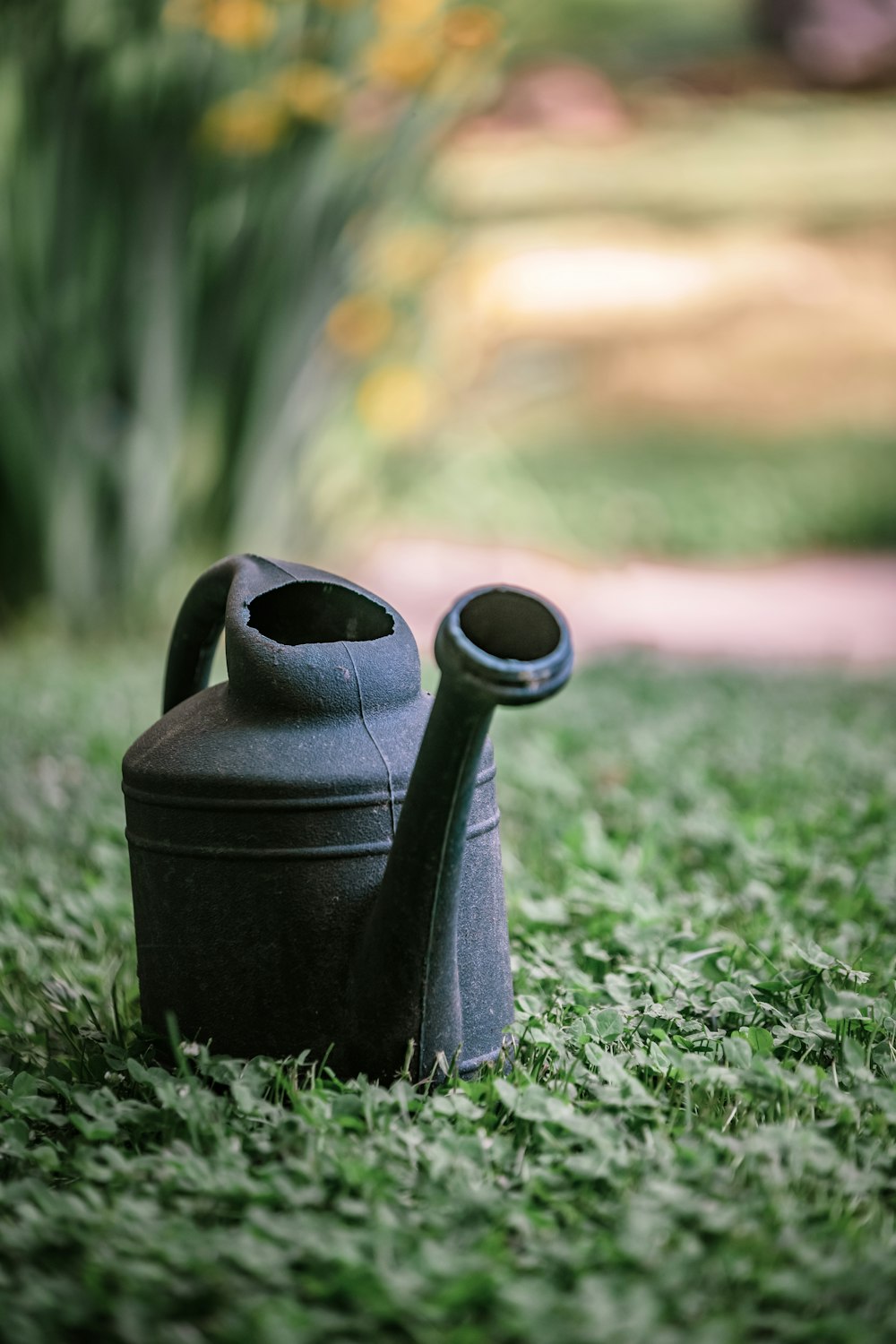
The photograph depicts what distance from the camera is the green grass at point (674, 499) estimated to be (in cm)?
905

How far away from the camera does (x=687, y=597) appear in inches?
311

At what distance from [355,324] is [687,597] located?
3.48 m

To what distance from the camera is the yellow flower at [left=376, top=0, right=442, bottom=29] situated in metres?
4.25

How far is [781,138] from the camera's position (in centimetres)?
1095

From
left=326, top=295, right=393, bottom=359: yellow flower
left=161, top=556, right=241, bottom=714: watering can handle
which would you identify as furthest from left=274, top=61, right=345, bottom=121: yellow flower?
left=161, top=556, right=241, bottom=714: watering can handle

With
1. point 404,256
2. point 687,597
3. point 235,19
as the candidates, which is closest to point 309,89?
point 235,19

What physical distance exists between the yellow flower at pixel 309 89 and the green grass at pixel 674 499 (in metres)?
3.92

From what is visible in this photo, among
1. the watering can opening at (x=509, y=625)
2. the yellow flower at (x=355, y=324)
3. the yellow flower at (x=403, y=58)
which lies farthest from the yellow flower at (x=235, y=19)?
the watering can opening at (x=509, y=625)

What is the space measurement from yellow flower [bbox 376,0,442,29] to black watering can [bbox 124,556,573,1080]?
130 inches

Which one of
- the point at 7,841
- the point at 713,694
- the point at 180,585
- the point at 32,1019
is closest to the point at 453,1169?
the point at 32,1019

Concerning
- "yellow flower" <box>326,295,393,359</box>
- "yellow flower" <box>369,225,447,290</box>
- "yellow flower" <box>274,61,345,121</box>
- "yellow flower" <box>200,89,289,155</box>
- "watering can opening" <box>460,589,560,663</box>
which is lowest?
"watering can opening" <box>460,589,560,663</box>

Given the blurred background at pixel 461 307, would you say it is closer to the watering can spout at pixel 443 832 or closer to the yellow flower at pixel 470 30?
the yellow flower at pixel 470 30

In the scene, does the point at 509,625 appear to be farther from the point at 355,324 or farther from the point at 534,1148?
the point at 355,324

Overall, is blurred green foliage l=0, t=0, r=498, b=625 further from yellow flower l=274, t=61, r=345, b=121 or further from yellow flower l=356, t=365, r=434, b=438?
yellow flower l=356, t=365, r=434, b=438
